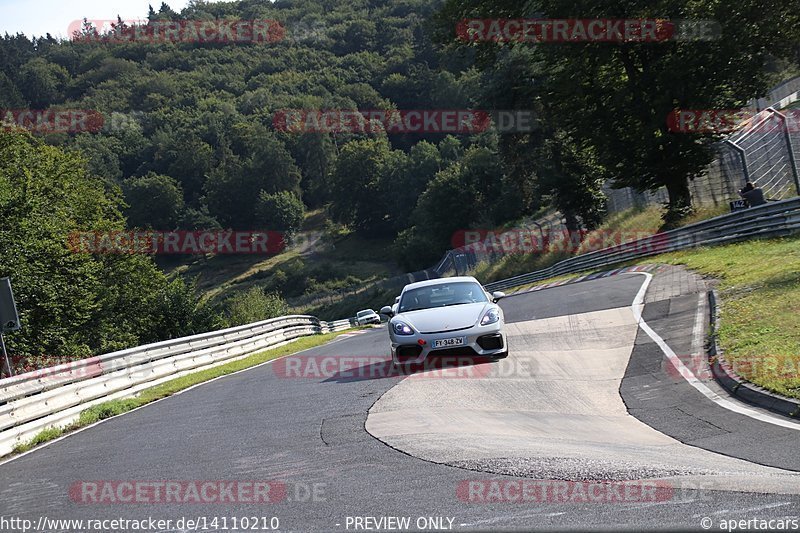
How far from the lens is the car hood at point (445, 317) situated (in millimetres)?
12141

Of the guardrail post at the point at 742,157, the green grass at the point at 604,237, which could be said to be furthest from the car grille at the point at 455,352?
the green grass at the point at 604,237

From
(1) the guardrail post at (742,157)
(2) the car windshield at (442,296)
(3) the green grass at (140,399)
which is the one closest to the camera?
(3) the green grass at (140,399)

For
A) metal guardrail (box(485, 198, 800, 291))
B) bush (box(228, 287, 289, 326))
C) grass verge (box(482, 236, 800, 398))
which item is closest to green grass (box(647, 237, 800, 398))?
grass verge (box(482, 236, 800, 398))

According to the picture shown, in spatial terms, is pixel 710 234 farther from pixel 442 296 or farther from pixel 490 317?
pixel 490 317

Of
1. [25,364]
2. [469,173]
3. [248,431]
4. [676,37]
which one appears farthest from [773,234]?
[469,173]

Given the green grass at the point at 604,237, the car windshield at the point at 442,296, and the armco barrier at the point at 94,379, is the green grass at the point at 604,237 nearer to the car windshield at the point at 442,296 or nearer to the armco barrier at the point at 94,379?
the armco barrier at the point at 94,379

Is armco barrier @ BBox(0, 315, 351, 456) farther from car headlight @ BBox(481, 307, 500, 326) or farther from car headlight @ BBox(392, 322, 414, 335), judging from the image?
car headlight @ BBox(481, 307, 500, 326)

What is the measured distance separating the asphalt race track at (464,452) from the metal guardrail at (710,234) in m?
8.85

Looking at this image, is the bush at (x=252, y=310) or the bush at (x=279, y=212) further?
the bush at (x=279, y=212)

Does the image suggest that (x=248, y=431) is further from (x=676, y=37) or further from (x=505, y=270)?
(x=505, y=270)

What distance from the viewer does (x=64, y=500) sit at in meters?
6.73

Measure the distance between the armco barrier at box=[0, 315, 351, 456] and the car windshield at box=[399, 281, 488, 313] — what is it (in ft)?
18.6

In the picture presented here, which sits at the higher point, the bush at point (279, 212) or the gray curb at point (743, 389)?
the bush at point (279, 212)

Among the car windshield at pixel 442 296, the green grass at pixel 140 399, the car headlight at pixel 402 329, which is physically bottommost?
the green grass at pixel 140 399
